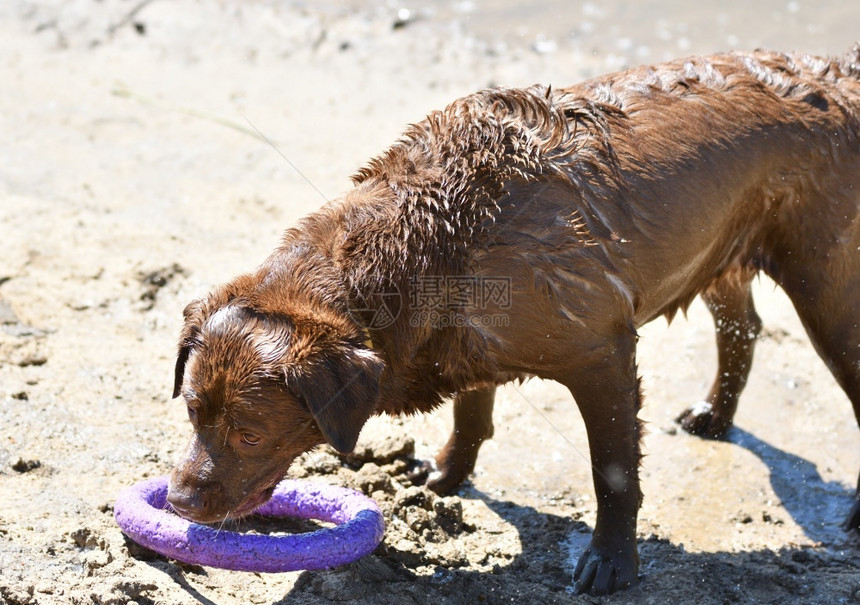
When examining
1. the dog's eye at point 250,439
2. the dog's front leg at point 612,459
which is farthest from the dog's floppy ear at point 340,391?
the dog's front leg at point 612,459

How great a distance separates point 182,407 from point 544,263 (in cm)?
228

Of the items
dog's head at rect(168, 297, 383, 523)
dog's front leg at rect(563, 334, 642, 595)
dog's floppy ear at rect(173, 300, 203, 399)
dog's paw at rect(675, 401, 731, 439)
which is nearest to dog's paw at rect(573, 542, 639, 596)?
dog's front leg at rect(563, 334, 642, 595)

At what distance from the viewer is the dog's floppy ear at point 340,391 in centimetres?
382

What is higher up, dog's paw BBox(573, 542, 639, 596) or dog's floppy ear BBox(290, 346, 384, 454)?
dog's floppy ear BBox(290, 346, 384, 454)

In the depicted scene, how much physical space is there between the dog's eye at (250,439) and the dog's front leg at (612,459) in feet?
4.45

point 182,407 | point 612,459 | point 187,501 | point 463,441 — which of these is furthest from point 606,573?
point 182,407

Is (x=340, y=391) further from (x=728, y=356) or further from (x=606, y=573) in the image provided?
(x=728, y=356)

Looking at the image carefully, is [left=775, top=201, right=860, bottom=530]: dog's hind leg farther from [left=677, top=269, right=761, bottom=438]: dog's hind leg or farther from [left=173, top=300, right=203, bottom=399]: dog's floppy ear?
[left=173, top=300, right=203, bottom=399]: dog's floppy ear

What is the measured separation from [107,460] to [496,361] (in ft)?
6.43

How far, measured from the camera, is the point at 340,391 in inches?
151

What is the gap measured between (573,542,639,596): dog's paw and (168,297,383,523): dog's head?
1375 millimetres

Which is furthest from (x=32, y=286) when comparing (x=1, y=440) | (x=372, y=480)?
(x=372, y=480)

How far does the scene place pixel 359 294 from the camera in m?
4.14

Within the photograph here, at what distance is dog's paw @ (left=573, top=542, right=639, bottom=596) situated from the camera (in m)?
4.59
